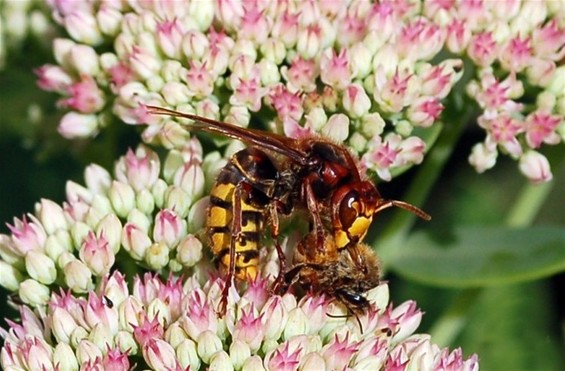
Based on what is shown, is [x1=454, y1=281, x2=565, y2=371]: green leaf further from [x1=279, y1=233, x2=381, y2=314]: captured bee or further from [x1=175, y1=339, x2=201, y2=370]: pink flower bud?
[x1=175, y1=339, x2=201, y2=370]: pink flower bud

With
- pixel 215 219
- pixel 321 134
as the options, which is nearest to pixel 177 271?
pixel 215 219

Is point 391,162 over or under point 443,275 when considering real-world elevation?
over

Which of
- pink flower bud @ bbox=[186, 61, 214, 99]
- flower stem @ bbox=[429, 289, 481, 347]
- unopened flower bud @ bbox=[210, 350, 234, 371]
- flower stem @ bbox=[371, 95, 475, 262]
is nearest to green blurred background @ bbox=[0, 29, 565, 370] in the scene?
flower stem @ bbox=[429, 289, 481, 347]

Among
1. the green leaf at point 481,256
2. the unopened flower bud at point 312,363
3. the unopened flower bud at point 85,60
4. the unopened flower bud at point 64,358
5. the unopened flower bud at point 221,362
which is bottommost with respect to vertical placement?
the green leaf at point 481,256

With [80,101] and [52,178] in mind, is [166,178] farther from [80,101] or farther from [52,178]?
[52,178]

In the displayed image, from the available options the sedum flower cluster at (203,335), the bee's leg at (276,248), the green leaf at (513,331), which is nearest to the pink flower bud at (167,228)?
the sedum flower cluster at (203,335)

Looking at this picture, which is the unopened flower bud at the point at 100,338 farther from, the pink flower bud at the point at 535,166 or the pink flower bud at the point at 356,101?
the pink flower bud at the point at 535,166
